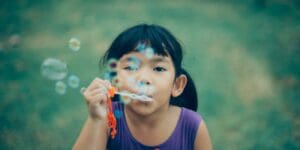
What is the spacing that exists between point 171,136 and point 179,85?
19 centimetres

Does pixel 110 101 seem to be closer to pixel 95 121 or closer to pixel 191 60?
pixel 95 121

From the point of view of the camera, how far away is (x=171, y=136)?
5.82ft

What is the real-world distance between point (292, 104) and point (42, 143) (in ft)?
4.25

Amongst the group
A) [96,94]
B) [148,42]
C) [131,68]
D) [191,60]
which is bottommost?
[96,94]

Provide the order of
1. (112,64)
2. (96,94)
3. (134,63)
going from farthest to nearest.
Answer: (112,64) → (134,63) → (96,94)

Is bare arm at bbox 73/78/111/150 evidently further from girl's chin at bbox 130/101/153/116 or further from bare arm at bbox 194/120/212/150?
bare arm at bbox 194/120/212/150

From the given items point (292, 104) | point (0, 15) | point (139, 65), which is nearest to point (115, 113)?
point (139, 65)

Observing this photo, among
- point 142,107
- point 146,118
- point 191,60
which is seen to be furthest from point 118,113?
point 191,60

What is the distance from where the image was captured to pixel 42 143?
2350 mm

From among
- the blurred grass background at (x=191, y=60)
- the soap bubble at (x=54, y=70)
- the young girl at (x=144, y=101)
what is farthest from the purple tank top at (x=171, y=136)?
the blurred grass background at (x=191, y=60)

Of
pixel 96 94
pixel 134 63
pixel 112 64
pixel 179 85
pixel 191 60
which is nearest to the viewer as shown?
pixel 96 94

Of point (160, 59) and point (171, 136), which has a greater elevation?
point (160, 59)

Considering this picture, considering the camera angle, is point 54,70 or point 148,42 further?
point 54,70

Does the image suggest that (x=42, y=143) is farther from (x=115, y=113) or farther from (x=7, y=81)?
(x=115, y=113)
